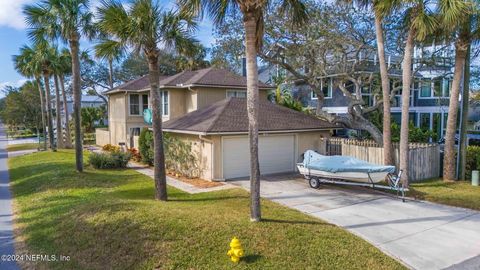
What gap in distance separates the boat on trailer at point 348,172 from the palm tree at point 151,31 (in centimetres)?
602

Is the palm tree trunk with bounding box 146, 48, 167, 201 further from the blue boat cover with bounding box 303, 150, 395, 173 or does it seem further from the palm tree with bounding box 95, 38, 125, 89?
the blue boat cover with bounding box 303, 150, 395, 173

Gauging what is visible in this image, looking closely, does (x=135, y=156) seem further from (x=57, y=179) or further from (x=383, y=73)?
(x=383, y=73)

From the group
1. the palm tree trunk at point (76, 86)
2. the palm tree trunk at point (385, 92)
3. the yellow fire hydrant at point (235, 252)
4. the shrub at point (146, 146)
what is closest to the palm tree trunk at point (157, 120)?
the yellow fire hydrant at point (235, 252)

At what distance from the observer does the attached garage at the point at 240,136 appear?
52.9 feet

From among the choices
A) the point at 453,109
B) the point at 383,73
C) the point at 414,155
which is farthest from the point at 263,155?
the point at 453,109

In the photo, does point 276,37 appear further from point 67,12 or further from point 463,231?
point 463,231

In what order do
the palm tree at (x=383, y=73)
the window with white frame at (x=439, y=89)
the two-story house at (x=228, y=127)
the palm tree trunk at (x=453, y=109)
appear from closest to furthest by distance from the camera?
the palm tree at (x=383, y=73) → the palm tree trunk at (x=453, y=109) → the two-story house at (x=228, y=127) → the window with white frame at (x=439, y=89)

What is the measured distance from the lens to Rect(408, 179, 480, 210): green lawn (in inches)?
483

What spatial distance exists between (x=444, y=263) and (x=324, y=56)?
1692 centimetres

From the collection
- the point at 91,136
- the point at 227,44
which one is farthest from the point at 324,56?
the point at 91,136

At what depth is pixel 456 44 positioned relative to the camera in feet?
50.2

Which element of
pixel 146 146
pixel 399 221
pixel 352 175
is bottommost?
pixel 399 221

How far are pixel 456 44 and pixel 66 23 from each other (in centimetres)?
1773

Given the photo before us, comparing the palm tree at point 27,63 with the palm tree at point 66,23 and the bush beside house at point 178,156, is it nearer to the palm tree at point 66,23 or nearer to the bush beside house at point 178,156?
the palm tree at point 66,23
